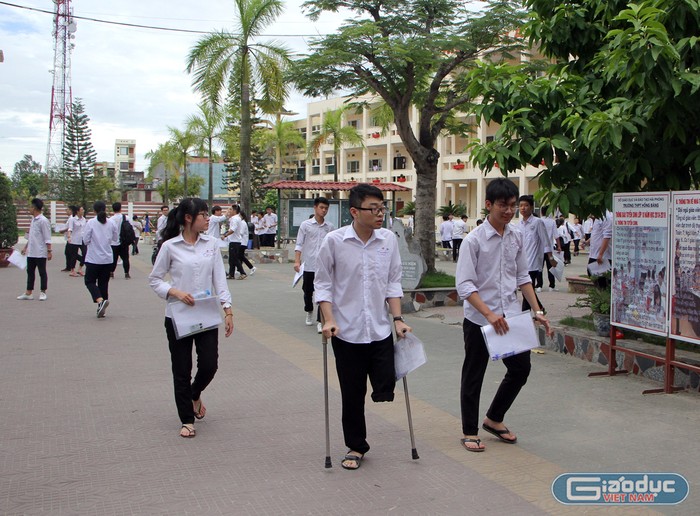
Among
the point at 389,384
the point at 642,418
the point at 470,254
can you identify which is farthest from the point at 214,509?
the point at 642,418

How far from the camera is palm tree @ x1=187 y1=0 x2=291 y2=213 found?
2319cm

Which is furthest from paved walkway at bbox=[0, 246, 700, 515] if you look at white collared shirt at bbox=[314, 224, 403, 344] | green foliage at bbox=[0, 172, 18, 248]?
green foliage at bbox=[0, 172, 18, 248]

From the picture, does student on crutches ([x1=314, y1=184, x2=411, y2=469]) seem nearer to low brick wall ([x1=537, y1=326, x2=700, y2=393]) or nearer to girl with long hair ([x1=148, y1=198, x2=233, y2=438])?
girl with long hair ([x1=148, y1=198, x2=233, y2=438])

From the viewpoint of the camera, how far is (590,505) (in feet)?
13.9

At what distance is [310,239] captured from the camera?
34.6ft

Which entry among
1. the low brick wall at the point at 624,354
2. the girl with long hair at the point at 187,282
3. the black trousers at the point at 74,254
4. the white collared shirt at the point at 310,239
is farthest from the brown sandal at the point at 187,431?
the black trousers at the point at 74,254

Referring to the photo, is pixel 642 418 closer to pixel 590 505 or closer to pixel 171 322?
pixel 590 505

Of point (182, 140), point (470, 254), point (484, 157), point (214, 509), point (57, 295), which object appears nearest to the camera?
point (214, 509)

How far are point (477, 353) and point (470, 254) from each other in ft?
2.27

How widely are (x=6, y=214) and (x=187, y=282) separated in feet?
55.7

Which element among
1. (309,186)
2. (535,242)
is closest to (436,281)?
(535,242)

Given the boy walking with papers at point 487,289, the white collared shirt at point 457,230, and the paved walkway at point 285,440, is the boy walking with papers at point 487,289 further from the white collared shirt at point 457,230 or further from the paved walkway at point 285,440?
the white collared shirt at point 457,230

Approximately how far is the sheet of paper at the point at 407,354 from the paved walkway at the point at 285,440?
0.65 meters

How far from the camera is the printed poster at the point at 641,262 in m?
6.59
